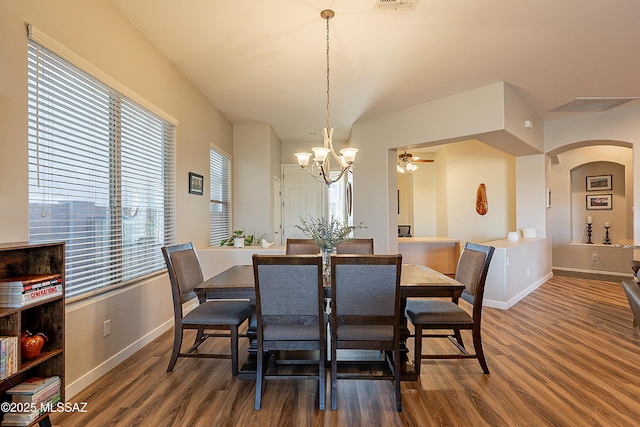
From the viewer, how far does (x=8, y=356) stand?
1.44m

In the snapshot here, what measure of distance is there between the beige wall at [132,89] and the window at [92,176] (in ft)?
0.35

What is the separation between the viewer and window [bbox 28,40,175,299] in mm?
1967

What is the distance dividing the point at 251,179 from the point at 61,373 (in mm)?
4228

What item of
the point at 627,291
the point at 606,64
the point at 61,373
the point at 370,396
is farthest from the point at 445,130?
the point at 61,373

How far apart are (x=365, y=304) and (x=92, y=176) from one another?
2.22m

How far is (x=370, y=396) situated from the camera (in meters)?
2.15

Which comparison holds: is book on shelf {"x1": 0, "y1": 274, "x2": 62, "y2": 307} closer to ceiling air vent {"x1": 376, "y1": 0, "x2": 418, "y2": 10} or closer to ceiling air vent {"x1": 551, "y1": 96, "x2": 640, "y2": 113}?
ceiling air vent {"x1": 376, "y1": 0, "x2": 418, "y2": 10}

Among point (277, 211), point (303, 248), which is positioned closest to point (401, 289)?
point (303, 248)

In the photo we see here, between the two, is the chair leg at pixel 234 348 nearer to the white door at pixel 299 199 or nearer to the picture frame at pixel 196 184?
the picture frame at pixel 196 184

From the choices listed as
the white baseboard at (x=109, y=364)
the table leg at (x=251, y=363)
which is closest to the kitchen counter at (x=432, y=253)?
the table leg at (x=251, y=363)

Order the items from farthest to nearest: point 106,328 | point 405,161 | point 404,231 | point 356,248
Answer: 1. point 404,231
2. point 405,161
3. point 356,248
4. point 106,328

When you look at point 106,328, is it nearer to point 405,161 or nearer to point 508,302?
point 508,302

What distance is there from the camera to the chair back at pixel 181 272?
8.04ft

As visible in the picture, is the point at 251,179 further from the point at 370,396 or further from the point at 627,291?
the point at 627,291
